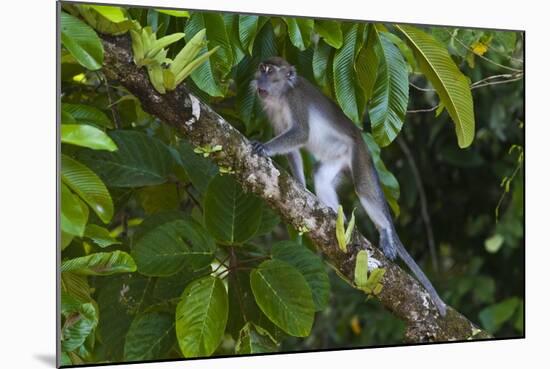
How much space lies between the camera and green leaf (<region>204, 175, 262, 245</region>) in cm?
359

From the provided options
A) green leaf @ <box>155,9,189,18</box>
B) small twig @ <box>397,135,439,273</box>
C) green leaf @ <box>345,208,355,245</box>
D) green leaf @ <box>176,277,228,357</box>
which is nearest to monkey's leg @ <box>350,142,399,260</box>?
green leaf @ <box>345,208,355,245</box>

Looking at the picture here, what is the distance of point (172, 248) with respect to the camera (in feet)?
11.6

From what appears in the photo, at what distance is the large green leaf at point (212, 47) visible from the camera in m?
3.48

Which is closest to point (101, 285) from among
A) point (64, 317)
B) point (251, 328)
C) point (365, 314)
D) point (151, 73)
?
point (64, 317)

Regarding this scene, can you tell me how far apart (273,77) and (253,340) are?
0.94 metres

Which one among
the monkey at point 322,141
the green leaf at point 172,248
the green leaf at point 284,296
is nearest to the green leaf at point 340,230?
the monkey at point 322,141

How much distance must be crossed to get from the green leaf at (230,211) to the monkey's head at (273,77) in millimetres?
416

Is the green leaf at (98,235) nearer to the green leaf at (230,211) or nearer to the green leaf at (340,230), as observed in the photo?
the green leaf at (230,211)

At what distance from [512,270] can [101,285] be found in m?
2.13

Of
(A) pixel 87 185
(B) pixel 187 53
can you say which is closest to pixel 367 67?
(B) pixel 187 53

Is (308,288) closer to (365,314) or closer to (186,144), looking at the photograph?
(186,144)

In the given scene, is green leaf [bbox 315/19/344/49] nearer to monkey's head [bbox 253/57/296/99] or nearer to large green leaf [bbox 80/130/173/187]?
monkey's head [bbox 253/57/296/99]

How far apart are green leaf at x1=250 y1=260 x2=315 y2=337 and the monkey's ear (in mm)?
703

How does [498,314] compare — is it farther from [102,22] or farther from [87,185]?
[102,22]
